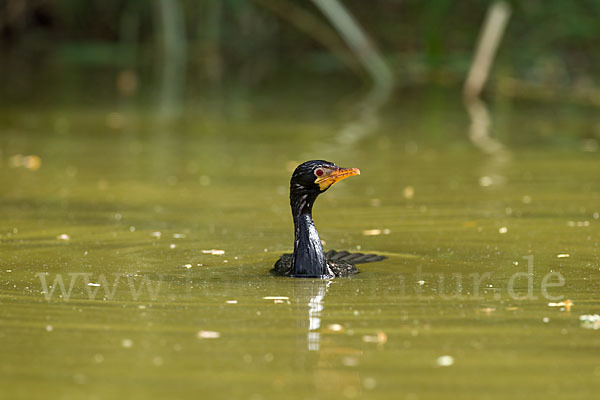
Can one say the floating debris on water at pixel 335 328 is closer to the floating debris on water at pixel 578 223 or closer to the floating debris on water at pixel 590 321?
the floating debris on water at pixel 590 321

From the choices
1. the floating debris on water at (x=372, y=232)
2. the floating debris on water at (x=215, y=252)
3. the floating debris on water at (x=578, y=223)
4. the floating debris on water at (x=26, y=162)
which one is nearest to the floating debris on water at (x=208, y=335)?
the floating debris on water at (x=215, y=252)

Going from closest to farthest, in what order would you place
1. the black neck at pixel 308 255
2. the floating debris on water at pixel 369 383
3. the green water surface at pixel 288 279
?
the floating debris on water at pixel 369 383 → the green water surface at pixel 288 279 → the black neck at pixel 308 255

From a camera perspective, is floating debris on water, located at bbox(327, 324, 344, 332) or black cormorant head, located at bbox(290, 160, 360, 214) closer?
floating debris on water, located at bbox(327, 324, 344, 332)

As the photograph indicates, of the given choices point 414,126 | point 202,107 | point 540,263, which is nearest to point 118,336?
point 540,263

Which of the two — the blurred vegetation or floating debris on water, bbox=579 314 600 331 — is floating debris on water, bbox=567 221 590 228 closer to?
floating debris on water, bbox=579 314 600 331

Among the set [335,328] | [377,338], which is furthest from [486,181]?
[377,338]

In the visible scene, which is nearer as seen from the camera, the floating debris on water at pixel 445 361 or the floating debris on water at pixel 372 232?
the floating debris on water at pixel 445 361

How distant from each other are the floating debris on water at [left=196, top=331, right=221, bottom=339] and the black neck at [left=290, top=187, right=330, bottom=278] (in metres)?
1.16

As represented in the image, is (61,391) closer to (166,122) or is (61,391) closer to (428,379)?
(428,379)

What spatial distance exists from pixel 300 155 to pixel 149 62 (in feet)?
41.5

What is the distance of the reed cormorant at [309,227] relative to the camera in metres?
5.71

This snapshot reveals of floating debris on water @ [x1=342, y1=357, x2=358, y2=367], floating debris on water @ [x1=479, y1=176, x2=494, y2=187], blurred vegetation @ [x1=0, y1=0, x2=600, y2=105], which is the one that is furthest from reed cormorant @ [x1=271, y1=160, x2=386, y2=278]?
blurred vegetation @ [x1=0, y1=0, x2=600, y2=105]

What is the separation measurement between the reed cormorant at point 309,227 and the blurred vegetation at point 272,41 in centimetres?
902

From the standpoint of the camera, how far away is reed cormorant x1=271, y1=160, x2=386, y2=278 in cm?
571
